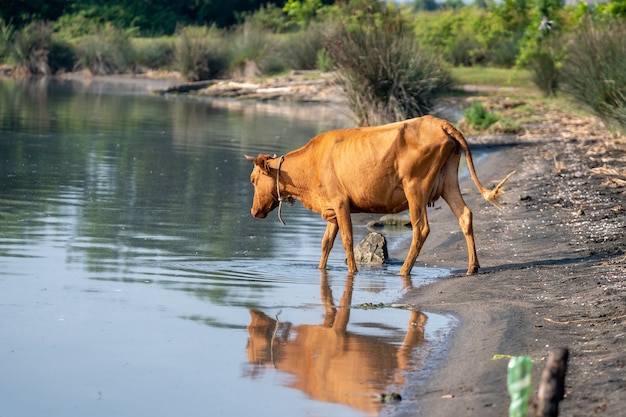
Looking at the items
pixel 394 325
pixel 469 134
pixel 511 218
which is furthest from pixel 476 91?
pixel 394 325

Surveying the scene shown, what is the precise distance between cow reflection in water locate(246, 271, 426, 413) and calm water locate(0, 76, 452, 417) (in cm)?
1

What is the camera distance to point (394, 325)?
27.7ft

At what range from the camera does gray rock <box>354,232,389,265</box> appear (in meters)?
11.3

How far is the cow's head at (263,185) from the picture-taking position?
38.0ft

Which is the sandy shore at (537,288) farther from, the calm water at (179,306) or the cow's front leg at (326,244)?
the cow's front leg at (326,244)

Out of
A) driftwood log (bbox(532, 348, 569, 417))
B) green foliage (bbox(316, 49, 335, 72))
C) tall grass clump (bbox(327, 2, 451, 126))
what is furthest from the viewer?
green foliage (bbox(316, 49, 335, 72))

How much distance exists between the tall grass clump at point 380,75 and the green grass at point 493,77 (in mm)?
12230

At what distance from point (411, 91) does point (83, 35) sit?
3636cm

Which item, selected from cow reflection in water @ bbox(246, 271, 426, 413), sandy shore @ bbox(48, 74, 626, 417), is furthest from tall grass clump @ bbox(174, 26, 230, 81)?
cow reflection in water @ bbox(246, 271, 426, 413)

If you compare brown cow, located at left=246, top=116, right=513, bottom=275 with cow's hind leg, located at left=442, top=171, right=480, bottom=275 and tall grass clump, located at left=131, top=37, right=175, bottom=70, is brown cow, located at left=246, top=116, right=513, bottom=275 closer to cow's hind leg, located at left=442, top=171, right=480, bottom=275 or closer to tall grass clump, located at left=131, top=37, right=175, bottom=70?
cow's hind leg, located at left=442, top=171, right=480, bottom=275

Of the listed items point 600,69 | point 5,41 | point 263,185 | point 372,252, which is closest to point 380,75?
point 600,69

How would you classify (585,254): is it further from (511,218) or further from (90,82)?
(90,82)

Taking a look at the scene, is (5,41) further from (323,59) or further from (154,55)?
(323,59)

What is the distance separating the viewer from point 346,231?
10898mm
